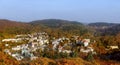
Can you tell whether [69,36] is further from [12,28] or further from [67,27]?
[67,27]

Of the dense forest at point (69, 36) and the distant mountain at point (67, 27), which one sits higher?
the dense forest at point (69, 36)

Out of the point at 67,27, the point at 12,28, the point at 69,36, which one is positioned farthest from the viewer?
the point at 67,27

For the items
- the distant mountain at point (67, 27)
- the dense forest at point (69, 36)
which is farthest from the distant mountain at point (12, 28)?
the distant mountain at point (67, 27)

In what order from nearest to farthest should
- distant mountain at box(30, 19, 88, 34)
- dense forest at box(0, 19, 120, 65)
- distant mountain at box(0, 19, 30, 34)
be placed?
1. dense forest at box(0, 19, 120, 65)
2. distant mountain at box(0, 19, 30, 34)
3. distant mountain at box(30, 19, 88, 34)

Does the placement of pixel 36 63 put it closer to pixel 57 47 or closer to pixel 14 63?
pixel 14 63

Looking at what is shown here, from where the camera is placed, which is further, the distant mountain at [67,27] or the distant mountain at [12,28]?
the distant mountain at [67,27]

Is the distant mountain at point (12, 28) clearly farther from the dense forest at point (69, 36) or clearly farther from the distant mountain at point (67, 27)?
the distant mountain at point (67, 27)

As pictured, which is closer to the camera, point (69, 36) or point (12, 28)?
point (69, 36)

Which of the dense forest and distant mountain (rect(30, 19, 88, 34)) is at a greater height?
the dense forest

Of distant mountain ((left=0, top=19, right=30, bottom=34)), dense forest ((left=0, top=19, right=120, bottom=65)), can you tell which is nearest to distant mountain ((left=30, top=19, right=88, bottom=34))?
dense forest ((left=0, top=19, right=120, bottom=65))

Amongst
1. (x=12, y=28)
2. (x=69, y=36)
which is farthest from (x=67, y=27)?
(x=69, y=36)

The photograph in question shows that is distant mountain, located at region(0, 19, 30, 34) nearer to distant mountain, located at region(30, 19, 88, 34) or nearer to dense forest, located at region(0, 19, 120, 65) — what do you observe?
dense forest, located at region(0, 19, 120, 65)
